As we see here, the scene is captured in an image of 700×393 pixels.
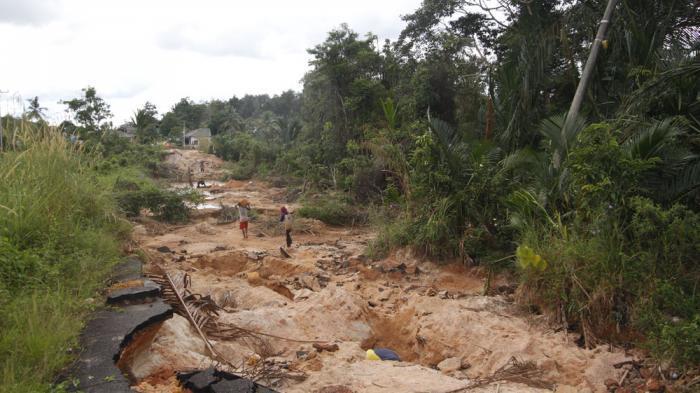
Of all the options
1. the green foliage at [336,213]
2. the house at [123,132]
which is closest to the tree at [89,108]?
the house at [123,132]

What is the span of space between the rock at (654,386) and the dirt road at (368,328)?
0.28 meters

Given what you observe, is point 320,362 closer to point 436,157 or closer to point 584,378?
point 584,378

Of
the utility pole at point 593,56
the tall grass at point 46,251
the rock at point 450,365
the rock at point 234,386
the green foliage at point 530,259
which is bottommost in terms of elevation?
the rock at point 450,365

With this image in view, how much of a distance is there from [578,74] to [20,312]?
922 centimetres

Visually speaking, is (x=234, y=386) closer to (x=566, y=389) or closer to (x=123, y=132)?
(x=566, y=389)

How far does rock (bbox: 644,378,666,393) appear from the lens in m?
3.78

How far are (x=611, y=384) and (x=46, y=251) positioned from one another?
4.74m

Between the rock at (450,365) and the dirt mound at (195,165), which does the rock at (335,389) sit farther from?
the dirt mound at (195,165)

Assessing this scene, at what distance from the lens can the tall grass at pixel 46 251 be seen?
280cm

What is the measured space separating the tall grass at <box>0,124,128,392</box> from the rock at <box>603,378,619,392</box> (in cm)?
401

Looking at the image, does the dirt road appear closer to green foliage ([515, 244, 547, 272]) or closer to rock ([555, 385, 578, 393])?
rock ([555, 385, 578, 393])

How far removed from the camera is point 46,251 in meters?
3.98

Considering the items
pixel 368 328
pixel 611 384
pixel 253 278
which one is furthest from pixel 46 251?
pixel 611 384

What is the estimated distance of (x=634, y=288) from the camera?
14.8ft
